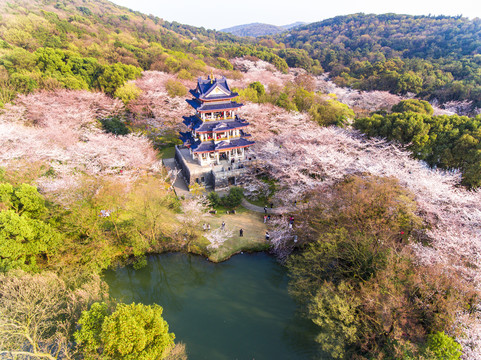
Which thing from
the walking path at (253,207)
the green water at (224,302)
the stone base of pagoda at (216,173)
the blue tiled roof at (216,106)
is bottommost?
the green water at (224,302)

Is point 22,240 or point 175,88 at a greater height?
point 175,88

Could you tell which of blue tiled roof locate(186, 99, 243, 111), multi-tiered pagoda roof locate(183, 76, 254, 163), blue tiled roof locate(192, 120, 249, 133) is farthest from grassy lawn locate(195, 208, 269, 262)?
blue tiled roof locate(186, 99, 243, 111)

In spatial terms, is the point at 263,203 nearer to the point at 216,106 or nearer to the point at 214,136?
the point at 214,136

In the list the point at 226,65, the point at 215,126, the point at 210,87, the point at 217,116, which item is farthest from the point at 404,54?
the point at 215,126

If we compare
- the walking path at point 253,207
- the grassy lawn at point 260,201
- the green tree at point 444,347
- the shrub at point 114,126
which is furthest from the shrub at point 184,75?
the green tree at point 444,347

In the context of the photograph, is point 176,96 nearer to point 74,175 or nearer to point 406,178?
point 74,175

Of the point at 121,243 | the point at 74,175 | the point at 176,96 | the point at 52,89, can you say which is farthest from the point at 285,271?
the point at 52,89

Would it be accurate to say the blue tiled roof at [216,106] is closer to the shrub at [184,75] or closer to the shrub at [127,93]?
the shrub at [127,93]
